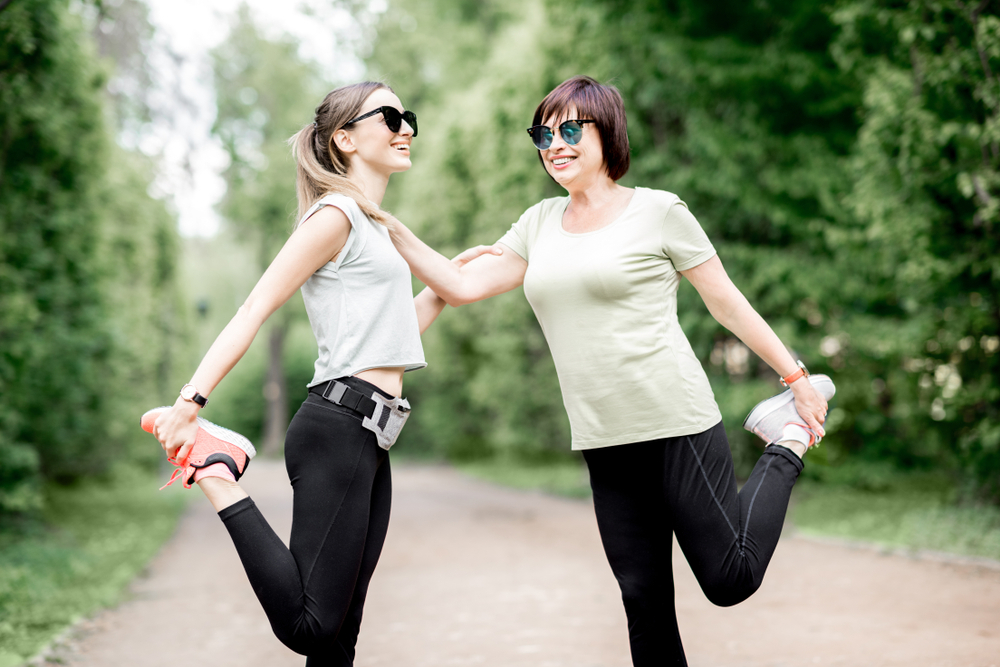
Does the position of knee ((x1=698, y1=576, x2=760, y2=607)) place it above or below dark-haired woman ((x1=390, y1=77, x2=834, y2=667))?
below

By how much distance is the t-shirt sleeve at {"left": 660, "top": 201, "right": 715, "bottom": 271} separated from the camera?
2.64 meters

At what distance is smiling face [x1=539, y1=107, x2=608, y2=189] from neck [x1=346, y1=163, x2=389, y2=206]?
57 centimetres

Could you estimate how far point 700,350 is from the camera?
39.9 ft

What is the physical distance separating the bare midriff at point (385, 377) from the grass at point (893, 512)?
6.72 metres

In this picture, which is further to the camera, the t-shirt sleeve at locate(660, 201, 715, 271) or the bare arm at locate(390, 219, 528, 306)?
the bare arm at locate(390, 219, 528, 306)

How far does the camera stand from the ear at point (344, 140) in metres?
2.76

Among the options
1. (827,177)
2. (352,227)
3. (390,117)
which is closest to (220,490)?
(352,227)

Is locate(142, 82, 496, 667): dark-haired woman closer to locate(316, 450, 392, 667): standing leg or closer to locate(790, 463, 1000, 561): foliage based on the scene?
locate(316, 450, 392, 667): standing leg

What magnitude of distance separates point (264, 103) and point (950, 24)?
87.2 feet

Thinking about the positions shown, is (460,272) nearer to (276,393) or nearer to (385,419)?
(385,419)

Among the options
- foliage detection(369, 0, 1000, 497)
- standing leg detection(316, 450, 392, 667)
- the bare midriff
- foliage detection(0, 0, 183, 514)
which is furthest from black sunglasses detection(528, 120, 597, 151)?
foliage detection(0, 0, 183, 514)

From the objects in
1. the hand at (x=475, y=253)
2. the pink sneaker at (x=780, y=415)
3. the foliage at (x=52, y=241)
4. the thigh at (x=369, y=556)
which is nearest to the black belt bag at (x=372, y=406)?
the thigh at (x=369, y=556)

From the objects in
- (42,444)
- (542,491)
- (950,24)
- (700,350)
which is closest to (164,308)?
(42,444)

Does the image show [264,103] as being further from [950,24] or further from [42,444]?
[950,24]
